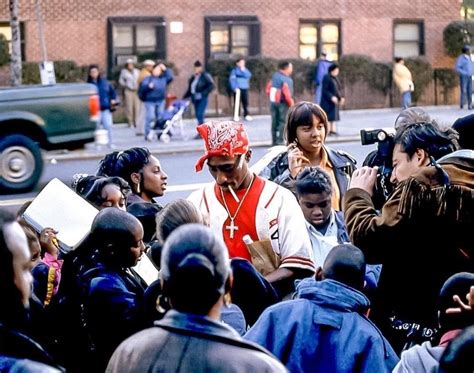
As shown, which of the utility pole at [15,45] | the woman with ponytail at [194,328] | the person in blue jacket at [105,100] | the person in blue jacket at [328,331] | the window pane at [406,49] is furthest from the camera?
the window pane at [406,49]

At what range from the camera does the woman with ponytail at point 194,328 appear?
305cm

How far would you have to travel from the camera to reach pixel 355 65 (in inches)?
1255

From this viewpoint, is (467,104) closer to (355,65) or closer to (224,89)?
(355,65)

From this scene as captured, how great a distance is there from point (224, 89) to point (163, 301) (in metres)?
25.7

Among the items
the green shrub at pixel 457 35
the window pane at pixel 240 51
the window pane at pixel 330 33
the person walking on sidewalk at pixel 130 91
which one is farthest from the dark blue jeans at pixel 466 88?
the person walking on sidewalk at pixel 130 91

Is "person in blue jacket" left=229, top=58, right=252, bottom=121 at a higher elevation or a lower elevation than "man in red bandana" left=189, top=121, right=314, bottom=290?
higher

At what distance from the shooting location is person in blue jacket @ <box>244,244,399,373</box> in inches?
161

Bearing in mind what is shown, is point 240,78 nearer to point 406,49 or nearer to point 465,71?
point 465,71

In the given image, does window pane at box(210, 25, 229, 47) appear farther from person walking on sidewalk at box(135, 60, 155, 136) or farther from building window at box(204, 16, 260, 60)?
person walking on sidewalk at box(135, 60, 155, 136)

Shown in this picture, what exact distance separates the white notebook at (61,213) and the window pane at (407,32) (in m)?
29.0

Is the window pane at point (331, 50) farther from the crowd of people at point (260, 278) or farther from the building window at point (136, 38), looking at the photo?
the crowd of people at point (260, 278)

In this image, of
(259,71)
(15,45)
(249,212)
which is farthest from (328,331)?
(259,71)

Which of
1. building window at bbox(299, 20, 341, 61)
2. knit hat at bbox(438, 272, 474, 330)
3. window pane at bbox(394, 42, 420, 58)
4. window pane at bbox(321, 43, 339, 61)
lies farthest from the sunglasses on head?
window pane at bbox(394, 42, 420, 58)

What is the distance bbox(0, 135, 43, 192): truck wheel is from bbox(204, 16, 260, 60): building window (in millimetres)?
15746
